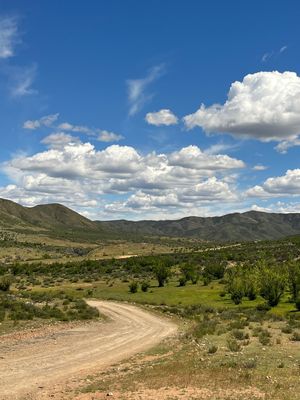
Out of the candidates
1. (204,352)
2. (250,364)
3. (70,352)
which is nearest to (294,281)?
(204,352)

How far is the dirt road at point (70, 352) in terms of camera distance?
18.1 metres

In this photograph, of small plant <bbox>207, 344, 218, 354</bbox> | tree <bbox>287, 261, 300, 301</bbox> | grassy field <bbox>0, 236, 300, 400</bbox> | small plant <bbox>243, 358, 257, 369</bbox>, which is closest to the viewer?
grassy field <bbox>0, 236, 300, 400</bbox>

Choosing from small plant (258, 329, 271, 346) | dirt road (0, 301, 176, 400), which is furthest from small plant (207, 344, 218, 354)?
dirt road (0, 301, 176, 400)

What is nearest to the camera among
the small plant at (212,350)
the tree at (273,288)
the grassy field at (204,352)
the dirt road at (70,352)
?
the grassy field at (204,352)

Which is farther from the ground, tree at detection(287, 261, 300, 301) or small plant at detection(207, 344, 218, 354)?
tree at detection(287, 261, 300, 301)

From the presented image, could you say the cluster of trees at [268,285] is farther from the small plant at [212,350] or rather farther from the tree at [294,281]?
the small plant at [212,350]

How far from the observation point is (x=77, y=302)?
44156 millimetres

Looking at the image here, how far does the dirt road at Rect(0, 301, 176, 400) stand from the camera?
18.1m

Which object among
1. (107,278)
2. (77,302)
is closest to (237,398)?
(77,302)

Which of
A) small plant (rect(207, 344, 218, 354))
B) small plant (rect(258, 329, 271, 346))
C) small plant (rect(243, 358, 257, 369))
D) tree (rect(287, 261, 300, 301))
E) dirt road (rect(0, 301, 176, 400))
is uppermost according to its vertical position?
tree (rect(287, 261, 300, 301))

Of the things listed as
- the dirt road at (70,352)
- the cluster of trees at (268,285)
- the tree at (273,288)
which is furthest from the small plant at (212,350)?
the tree at (273,288)

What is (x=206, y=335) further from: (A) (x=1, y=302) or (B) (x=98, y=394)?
(A) (x=1, y=302)

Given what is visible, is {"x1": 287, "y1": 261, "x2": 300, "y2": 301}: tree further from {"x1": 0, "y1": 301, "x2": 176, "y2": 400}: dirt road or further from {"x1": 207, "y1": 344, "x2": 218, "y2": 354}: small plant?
{"x1": 207, "y1": 344, "x2": 218, "y2": 354}: small plant

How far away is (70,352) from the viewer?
2427 cm
